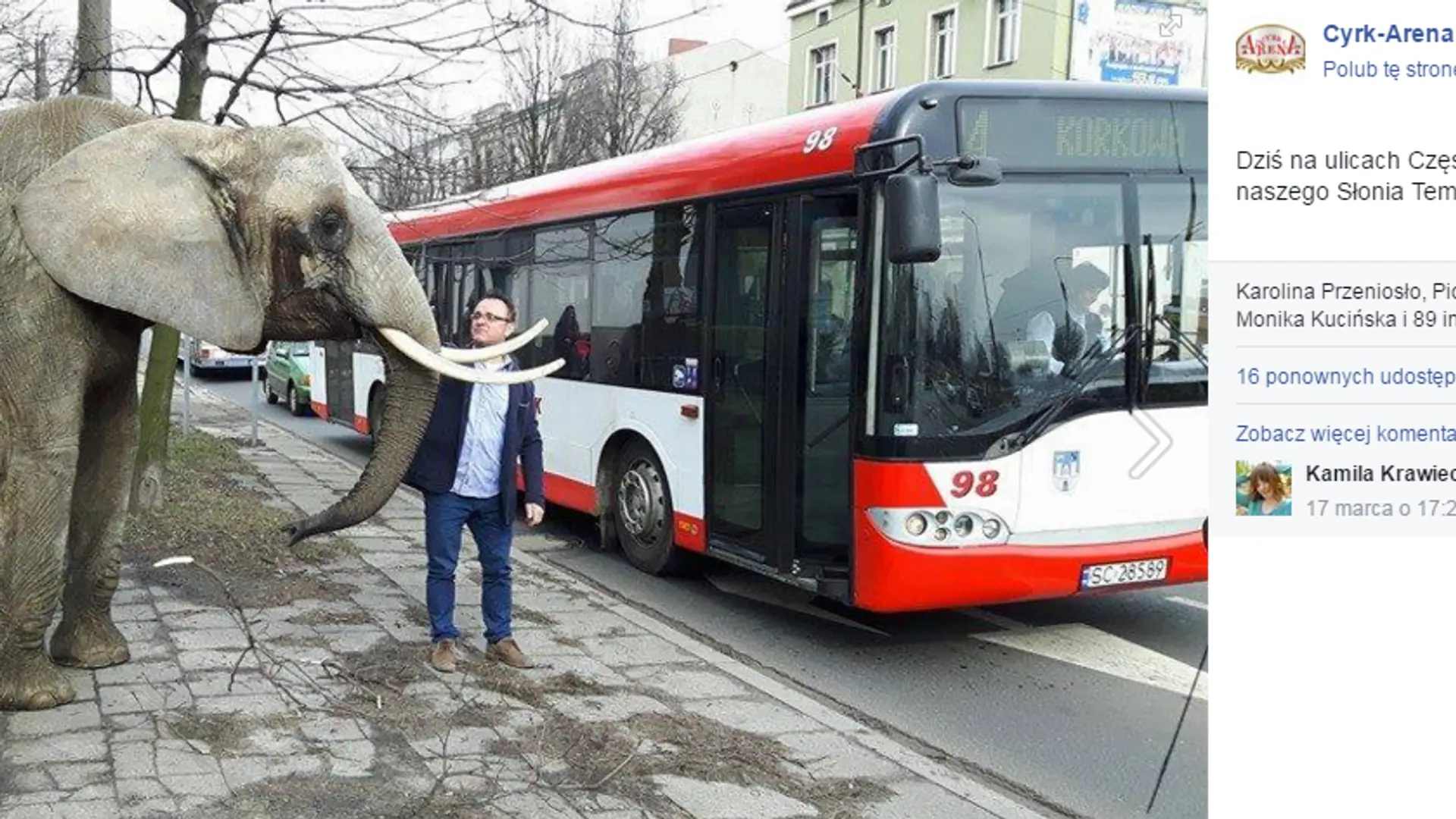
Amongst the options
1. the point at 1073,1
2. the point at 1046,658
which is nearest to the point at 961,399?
the point at 1046,658

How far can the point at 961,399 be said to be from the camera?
6883mm

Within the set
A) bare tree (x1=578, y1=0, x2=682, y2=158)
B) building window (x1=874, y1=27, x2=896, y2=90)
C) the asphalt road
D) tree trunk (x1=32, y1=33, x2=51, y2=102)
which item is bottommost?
the asphalt road

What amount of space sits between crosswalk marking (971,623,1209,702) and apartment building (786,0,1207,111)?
18754mm

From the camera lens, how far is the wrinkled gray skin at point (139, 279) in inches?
193

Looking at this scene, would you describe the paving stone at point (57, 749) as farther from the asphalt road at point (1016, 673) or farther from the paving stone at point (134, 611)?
the asphalt road at point (1016, 673)

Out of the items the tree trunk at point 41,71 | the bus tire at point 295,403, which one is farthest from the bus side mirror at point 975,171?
the bus tire at point 295,403

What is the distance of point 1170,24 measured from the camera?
30500 millimetres

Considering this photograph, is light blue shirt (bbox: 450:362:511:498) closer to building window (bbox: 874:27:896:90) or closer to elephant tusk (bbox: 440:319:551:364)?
elephant tusk (bbox: 440:319:551:364)

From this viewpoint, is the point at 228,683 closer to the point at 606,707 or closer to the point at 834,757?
the point at 606,707

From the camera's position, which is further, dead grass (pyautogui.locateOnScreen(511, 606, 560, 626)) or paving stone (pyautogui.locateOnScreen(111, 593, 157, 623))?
dead grass (pyautogui.locateOnScreen(511, 606, 560, 626))

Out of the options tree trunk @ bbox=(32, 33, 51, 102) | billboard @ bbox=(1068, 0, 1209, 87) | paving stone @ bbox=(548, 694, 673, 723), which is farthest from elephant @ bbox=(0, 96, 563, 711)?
billboard @ bbox=(1068, 0, 1209, 87)

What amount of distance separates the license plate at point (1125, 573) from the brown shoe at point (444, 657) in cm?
322

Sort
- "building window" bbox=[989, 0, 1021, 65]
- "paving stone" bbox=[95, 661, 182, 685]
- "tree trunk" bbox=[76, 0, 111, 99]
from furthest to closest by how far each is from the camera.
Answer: "building window" bbox=[989, 0, 1021, 65]
"tree trunk" bbox=[76, 0, 111, 99]
"paving stone" bbox=[95, 661, 182, 685]

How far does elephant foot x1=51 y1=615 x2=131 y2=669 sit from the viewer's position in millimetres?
5957
